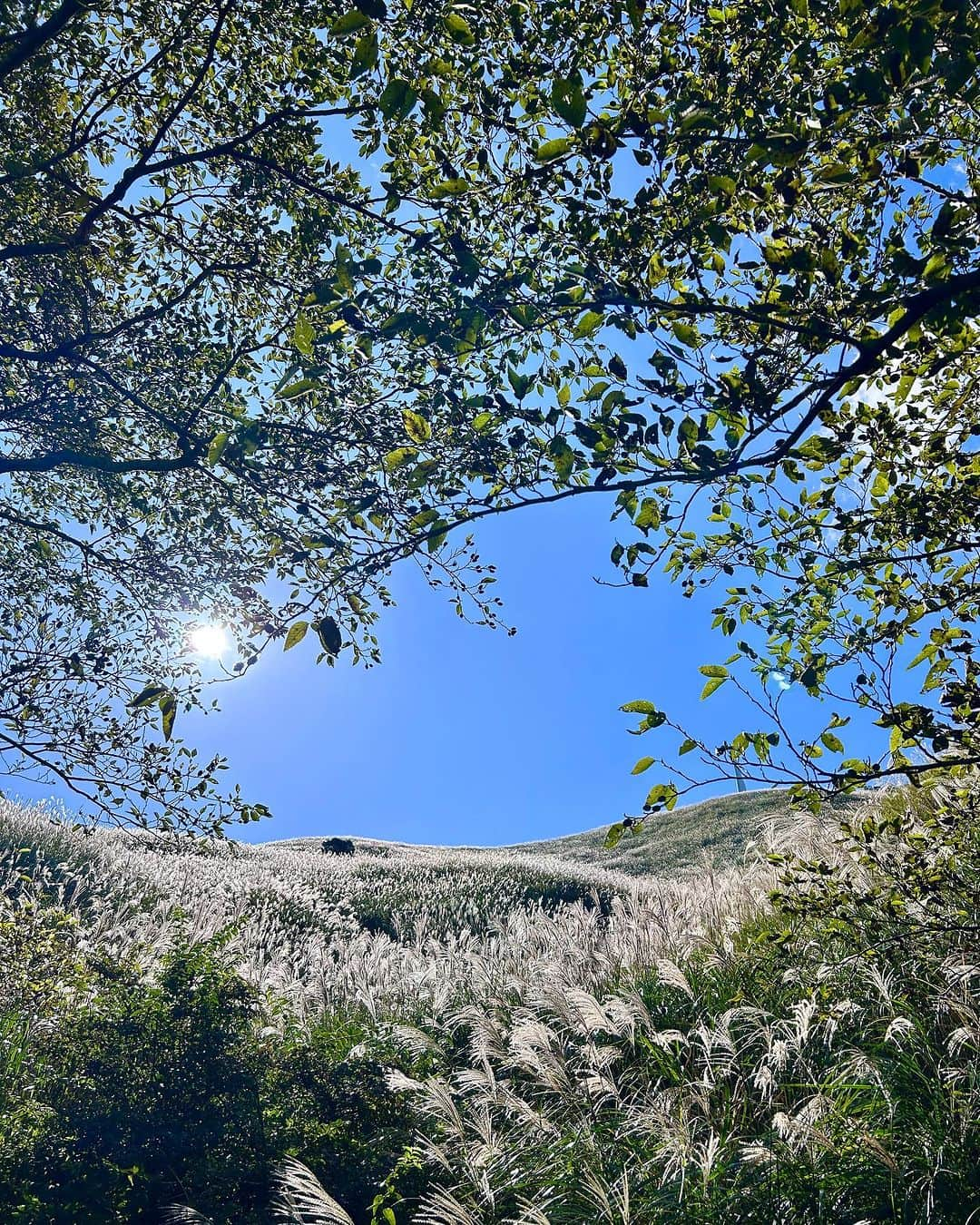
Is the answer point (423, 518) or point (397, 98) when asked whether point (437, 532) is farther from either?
point (397, 98)

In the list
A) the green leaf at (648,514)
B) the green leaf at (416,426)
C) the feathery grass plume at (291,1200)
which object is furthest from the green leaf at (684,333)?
the feathery grass plume at (291,1200)

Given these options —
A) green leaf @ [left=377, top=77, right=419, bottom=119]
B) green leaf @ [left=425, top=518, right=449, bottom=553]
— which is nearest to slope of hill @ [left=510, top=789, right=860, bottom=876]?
green leaf @ [left=425, top=518, right=449, bottom=553]

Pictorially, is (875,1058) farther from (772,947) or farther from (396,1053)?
(396,1053)

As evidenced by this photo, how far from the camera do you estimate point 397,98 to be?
2.24 meters

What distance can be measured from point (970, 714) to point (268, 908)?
44.8 ft

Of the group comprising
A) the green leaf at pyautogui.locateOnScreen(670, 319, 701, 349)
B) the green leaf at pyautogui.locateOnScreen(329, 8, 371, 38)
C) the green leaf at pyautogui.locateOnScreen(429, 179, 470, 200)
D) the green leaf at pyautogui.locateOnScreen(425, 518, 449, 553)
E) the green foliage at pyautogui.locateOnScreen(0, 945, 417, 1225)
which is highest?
the green leaf at pyautogui.locateOnScreen(429, 179, 470, 200)

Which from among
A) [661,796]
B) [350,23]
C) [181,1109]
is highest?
[350,23]

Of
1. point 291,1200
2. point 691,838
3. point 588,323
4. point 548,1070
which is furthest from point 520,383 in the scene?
point 691,838

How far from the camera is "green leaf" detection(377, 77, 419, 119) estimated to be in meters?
2.21

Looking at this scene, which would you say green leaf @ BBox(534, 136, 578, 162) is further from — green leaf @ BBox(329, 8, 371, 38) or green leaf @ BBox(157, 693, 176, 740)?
green leaf @ BBox(157, 693, 176, 740)

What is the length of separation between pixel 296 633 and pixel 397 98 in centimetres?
178

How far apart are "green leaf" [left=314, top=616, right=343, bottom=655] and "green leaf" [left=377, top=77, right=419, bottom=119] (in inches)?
65.7

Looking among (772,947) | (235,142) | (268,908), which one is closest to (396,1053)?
(772,947)

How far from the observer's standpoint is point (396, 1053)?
600 cm
